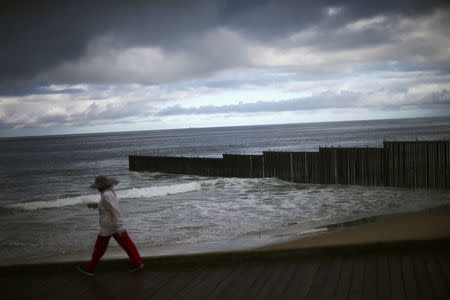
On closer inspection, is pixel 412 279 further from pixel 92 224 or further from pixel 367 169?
pixel 367 169

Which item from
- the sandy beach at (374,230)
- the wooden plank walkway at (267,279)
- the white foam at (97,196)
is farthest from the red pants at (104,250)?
the white foam at (97,196)

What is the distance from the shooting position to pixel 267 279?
468 cm

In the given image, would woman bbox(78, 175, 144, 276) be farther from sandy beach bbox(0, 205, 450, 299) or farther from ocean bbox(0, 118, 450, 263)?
ocean bbox(0, 118, 450, 263)

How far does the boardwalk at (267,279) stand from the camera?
423 centimetres

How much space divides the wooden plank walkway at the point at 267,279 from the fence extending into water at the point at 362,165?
10.5 m

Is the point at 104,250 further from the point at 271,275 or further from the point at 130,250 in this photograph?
the point at 271,275

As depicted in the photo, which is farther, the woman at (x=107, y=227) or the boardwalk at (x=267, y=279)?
the woman at (x=107, y=227)

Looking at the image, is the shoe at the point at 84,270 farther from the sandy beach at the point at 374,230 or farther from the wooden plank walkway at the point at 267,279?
the sandy beach at the point at 374,230

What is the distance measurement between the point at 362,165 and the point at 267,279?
12.9 meters

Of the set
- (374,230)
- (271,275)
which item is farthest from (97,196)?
(271,275)

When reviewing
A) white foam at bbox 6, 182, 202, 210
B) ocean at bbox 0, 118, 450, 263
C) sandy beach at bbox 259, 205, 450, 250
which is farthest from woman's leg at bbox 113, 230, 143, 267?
white foam at bbox 6, 182, 202, 210

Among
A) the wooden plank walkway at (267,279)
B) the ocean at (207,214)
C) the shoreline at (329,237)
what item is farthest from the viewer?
the ocean at (207,214)

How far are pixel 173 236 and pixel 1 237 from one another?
5.25m

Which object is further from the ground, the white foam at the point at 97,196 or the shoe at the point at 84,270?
the shoe at the point at 84,270
